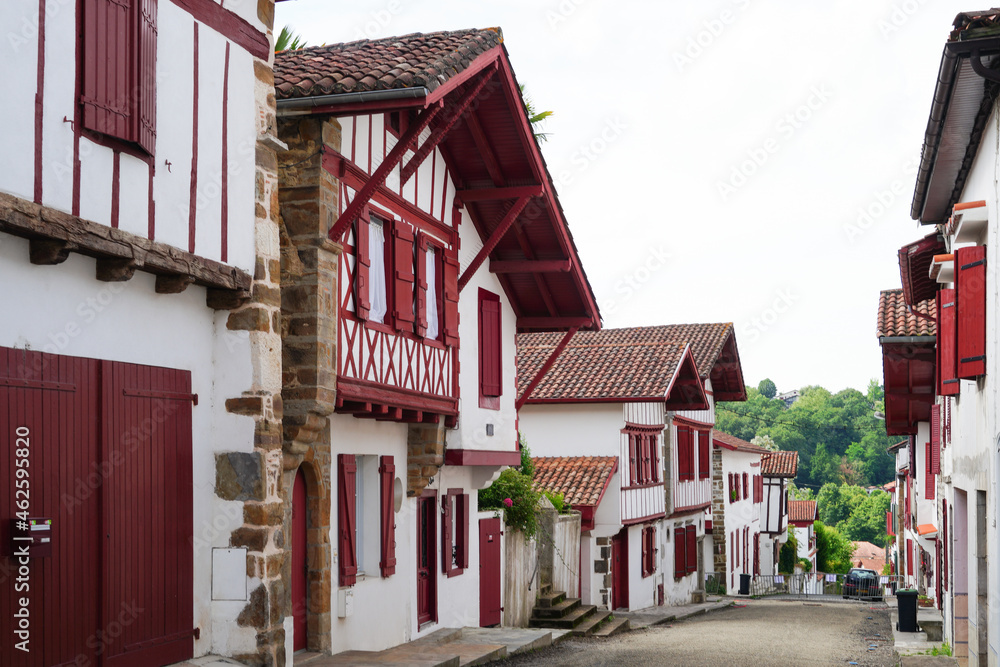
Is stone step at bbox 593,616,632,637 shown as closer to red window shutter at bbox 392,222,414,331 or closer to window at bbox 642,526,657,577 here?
window at bbox 642,526,657,577

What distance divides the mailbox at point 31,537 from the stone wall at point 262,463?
1719 millimetres

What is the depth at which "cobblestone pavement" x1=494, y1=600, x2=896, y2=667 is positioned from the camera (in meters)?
14.6

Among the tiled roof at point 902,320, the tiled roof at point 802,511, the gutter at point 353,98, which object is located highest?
the gutter at point 353,98

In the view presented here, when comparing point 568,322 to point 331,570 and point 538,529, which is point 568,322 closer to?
point 538,529

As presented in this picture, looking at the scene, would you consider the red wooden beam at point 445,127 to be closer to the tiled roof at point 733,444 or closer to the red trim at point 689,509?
the red trim at point 689,509

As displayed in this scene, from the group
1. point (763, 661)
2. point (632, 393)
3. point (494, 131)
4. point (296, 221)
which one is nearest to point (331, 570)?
point (296, 221)

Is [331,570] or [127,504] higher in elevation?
[127,504]

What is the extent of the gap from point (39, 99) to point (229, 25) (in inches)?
91.2

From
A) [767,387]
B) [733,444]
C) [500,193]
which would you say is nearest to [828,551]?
[733,444]

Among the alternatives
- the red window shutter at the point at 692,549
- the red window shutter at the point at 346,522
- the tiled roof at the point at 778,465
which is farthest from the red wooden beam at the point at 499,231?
the tiled roof at the point at 778,465

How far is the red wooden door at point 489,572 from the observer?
1639 centimetres

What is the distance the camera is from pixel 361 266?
10953 millimetres

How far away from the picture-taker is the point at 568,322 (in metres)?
16.8

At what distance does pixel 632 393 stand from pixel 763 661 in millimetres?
8883
